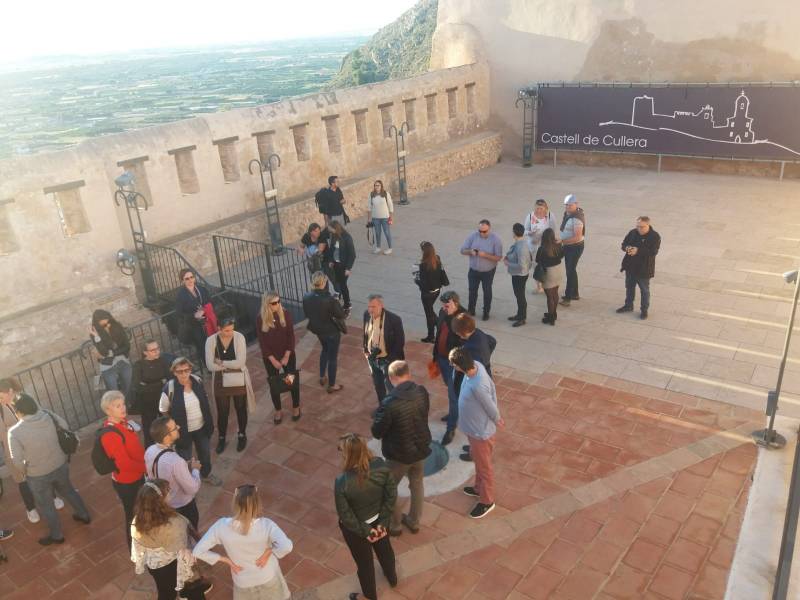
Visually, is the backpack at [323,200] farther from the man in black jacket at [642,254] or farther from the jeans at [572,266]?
the man in black jacket at [642,254]

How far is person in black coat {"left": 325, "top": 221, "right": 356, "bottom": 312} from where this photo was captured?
10.1 meters

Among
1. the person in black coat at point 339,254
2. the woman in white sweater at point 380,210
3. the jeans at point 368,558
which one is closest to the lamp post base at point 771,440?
the jeans at point 368,558

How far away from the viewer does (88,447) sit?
7.56m

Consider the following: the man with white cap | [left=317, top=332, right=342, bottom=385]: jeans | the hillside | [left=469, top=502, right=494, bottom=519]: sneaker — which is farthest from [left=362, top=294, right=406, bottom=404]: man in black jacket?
the hillside

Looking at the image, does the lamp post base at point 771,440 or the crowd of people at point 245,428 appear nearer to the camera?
the crowd of people at point 245,428

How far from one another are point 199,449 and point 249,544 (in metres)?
2.48

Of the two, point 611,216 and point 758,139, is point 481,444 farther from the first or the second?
point 758,139

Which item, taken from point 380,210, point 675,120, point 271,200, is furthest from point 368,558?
point 675,120

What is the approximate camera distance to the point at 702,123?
17.9 meters

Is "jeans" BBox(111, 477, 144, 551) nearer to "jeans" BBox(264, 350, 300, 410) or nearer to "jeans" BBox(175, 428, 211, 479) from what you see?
"jeans" BBox(175, 428, 211, 479)

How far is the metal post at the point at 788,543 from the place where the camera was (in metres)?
4.24

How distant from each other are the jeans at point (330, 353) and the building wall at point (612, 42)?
1451 cm

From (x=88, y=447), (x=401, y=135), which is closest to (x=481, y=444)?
(x=88, y=447)

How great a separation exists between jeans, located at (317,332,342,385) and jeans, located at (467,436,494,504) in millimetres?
2641
